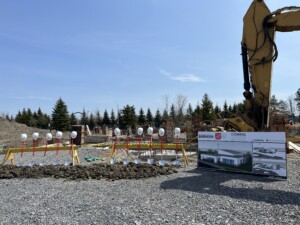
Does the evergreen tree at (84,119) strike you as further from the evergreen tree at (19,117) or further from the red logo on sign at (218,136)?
the red logo on sign at (218,136)

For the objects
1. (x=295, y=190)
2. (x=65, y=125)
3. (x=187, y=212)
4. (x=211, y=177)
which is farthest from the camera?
(x=65, y=125)

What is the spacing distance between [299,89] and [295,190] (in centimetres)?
7851

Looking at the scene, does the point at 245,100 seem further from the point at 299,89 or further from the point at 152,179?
the point at 299,89

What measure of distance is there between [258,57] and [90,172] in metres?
6.93

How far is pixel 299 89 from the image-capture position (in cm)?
7669

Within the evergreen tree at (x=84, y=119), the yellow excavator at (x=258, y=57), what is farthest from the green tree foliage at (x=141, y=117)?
the yellow excavator at (x=258, y=57)

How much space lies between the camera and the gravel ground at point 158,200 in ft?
16.6

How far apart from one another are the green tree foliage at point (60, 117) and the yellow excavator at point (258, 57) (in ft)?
164

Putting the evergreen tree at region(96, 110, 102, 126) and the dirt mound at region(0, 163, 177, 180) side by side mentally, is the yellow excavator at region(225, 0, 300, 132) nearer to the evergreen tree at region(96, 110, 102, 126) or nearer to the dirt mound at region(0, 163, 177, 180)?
the dirt mound at region(0, 163, 177, 180)

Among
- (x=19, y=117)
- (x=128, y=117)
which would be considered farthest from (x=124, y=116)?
(x=19, y=117)

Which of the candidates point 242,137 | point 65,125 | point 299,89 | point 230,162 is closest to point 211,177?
point 230,162

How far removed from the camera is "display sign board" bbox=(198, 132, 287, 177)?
794 cm

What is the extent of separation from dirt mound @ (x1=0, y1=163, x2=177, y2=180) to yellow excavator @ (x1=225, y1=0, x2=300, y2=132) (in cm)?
345

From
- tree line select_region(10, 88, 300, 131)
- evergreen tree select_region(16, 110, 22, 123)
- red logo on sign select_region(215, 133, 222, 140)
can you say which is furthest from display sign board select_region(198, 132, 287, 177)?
evergreen tree select_region(16, 110, 22, 123)
